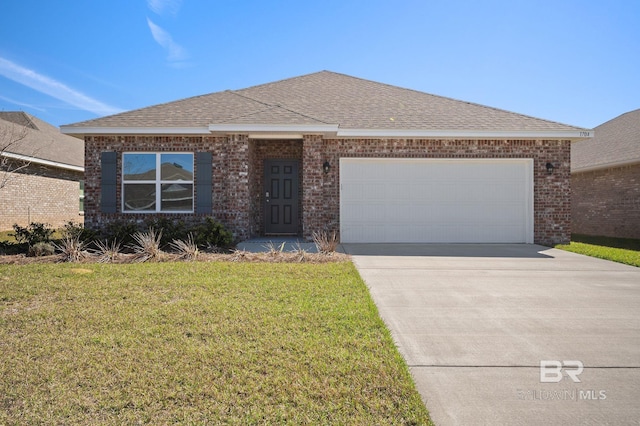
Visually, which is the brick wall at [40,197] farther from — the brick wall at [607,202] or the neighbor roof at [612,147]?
the brick wall at [607,202]

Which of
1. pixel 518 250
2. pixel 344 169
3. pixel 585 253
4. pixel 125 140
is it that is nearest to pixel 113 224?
pixel 125 140

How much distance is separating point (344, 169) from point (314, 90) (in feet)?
14.1

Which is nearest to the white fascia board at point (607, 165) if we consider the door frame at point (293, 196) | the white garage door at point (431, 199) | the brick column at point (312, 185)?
the white garage door at point (431, 199)

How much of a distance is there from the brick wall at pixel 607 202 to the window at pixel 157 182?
14.8 metres

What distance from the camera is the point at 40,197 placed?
15.3m

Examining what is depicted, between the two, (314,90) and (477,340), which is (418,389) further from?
(314,90)

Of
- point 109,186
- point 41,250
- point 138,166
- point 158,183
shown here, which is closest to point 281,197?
point 158,183

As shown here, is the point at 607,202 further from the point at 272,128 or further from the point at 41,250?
the point at 41,250

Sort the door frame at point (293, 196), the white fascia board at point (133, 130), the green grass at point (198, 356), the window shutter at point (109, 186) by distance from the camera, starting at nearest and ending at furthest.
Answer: the green grass at point (198, 356), the white fascia board at point (133, 130), the window shutter at point (109, 186), the door frame at point (293, 196)

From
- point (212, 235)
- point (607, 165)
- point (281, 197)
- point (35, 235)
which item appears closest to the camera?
point (35, 235)

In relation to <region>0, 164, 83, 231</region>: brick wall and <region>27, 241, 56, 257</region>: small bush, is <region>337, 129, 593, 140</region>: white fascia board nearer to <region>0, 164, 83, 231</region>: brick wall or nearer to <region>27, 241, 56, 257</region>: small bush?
<region>27, 241, 56, 257</region>: small bush

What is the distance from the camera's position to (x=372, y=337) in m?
3.55

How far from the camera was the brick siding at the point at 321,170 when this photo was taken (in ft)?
33.0

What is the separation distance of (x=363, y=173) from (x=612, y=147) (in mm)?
10890
